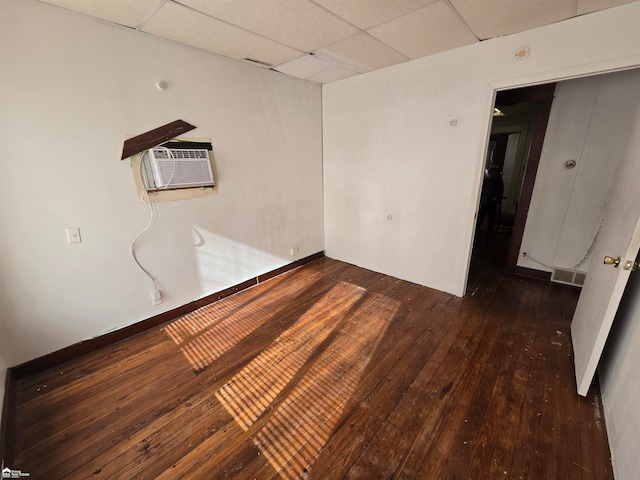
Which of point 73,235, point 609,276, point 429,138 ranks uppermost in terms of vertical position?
point 429,138

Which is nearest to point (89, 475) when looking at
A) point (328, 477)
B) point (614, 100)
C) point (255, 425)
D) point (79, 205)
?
point (255, 425)

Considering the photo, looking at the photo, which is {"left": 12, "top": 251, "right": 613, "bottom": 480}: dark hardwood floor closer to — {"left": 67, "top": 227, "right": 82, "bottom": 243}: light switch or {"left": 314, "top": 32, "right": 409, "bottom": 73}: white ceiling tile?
{"left": 67, "top": 227, "right": 82, "bottom": 243}: light switch

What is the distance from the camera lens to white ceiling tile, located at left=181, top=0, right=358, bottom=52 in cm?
174

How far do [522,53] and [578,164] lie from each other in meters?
1.63

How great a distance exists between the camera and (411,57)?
105 inches

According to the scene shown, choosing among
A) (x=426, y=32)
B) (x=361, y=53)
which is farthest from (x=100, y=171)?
(x=426, y=32)

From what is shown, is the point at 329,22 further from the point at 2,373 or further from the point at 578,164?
the point at 2,373

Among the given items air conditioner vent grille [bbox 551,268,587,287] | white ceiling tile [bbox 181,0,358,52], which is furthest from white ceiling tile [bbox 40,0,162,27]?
air conditioner vent grille [bbox 551,268,587,287]

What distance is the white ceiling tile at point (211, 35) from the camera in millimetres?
1873

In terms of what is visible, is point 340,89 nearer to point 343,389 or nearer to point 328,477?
point 343,389

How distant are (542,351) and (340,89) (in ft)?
11.6

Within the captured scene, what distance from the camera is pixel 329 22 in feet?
6.52

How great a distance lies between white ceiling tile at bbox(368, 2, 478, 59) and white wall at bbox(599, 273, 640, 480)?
7.09 ft

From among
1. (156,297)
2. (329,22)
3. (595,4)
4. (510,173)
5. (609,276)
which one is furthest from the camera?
(510,173)
